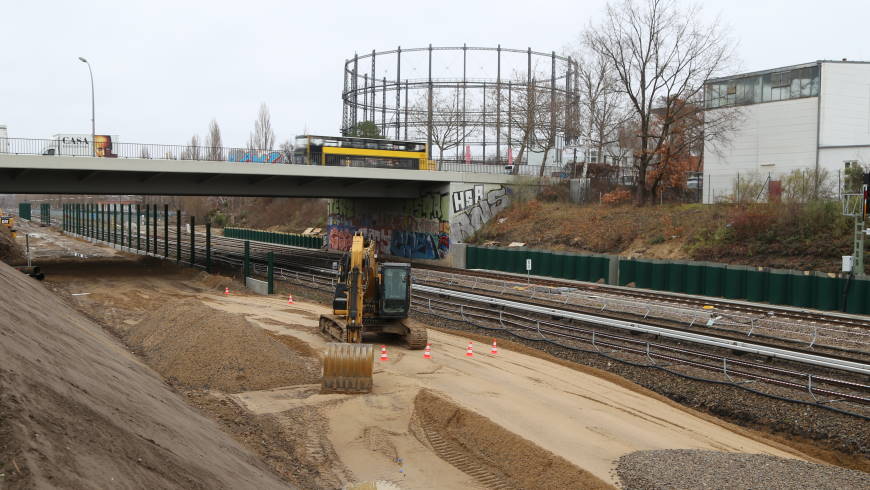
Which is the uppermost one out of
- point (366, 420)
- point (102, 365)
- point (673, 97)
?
point (673, 97)

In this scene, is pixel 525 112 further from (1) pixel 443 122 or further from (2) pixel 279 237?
(2) pixel 279 237

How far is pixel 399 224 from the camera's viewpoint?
59938 mm

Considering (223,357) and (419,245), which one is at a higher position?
(419,245)

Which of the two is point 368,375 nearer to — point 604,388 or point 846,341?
point 604,388

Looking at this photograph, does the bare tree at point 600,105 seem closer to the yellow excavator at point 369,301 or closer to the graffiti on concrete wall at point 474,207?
the graffiti on concrete wall at point 474,207

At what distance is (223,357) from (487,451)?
28.0ft

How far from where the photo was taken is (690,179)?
5906 cm

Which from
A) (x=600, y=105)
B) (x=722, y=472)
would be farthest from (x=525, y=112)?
(x=722, y=472)

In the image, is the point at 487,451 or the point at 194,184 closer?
the point at 487,451

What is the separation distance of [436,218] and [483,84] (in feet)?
79.3

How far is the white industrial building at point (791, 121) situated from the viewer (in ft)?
136

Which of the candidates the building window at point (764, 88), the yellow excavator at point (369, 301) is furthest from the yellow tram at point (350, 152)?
the yellow excavator at point (369, 301)

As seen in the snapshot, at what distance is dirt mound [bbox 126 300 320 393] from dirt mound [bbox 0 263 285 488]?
3292 mm

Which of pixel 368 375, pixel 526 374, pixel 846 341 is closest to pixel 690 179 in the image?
pixel 846 341
